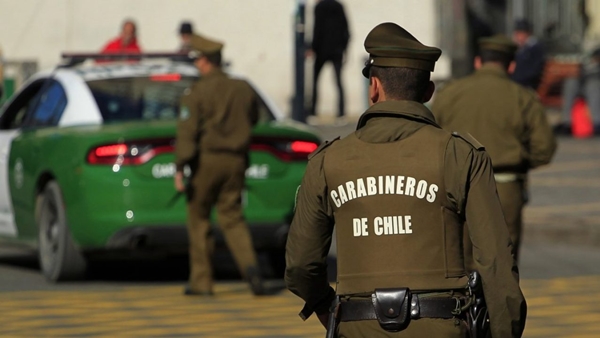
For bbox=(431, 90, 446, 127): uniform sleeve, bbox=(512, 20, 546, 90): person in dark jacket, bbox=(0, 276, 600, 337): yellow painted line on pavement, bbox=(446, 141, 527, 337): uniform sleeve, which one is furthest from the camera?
bbox=(512, 20, 546, 90): person in dark jacket

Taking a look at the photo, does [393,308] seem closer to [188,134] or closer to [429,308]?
[429,308]

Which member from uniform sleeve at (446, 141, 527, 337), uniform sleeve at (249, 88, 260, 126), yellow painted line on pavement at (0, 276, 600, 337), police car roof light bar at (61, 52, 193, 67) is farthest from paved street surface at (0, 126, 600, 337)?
uniform sleeve at (446, 141, 527, 337)

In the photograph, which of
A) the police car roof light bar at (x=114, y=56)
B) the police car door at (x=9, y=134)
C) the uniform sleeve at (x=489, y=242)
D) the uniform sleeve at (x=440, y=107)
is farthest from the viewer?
the police car door at (x=9, y=134)

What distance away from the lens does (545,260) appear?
12.5 meters

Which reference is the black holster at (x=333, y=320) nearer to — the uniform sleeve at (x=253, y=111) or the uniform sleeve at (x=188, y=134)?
the uniform sleeve at (x=188, y=134)

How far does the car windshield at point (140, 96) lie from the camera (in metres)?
11.0

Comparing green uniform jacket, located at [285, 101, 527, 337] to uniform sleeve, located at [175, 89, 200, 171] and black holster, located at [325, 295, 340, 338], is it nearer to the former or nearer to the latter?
black holster, located at [325, 295, 340, 338]

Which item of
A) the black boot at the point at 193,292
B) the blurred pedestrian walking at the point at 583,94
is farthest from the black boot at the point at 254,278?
the blurred pedestrian walking at the point at 583,94

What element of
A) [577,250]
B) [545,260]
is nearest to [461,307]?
[545,260]

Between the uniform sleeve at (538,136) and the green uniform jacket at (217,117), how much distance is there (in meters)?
1.96

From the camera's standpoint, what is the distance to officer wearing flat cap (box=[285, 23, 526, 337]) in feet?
14.6

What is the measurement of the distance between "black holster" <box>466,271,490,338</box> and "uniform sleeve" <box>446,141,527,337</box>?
0.03m

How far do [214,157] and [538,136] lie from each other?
2.20m

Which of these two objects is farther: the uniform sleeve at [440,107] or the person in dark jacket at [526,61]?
the person in dark jacket at [526,61]
